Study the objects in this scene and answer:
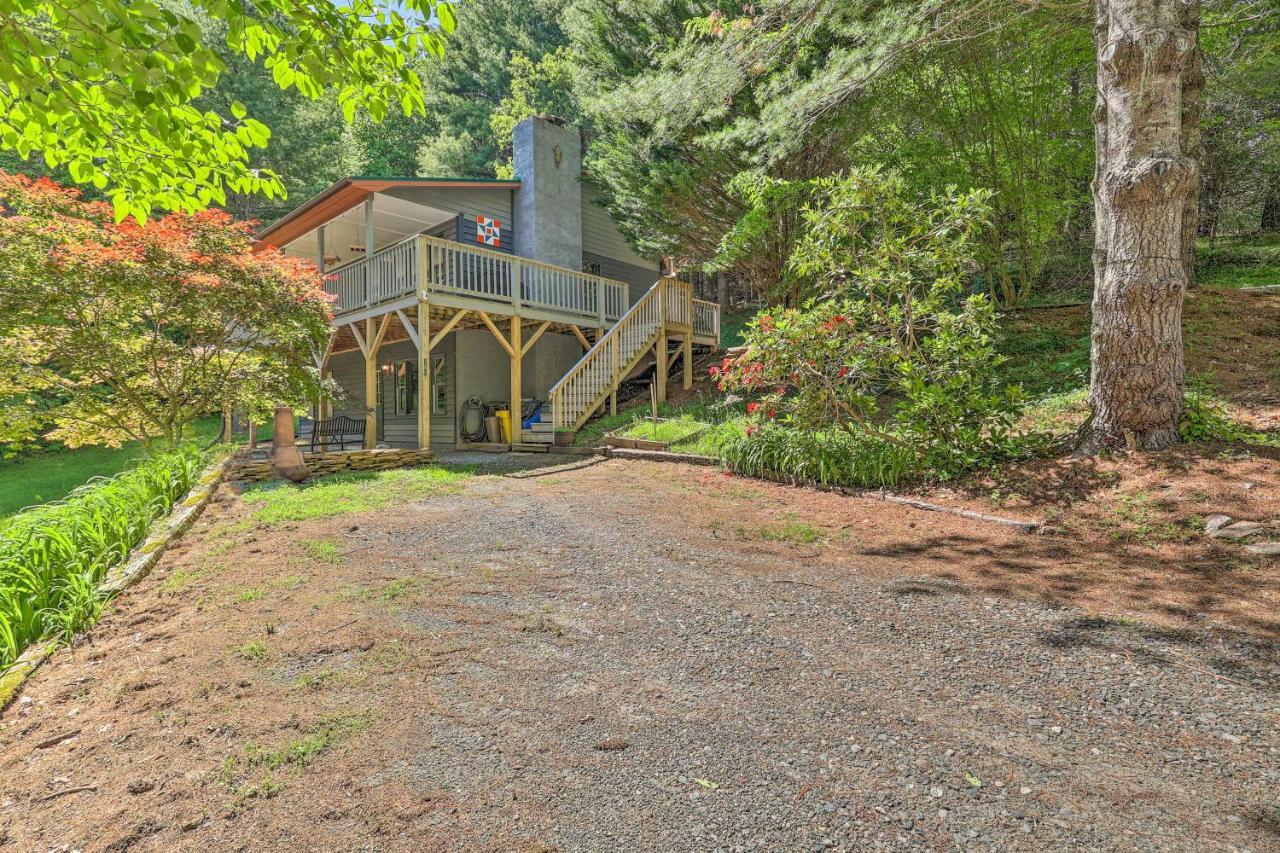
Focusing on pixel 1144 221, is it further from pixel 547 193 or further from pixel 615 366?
pixel 547 193

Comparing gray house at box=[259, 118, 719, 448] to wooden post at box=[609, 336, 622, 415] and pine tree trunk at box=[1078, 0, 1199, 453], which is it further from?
pine tree trunk at box=[1078, 0, 1199, 453]

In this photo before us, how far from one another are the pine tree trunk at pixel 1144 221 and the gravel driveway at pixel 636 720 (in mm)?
3036

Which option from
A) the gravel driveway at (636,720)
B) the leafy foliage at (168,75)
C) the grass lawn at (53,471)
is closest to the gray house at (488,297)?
the grass lawn at (53,471)

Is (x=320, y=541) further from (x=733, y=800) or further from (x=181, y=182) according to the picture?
(x=733, y=800)

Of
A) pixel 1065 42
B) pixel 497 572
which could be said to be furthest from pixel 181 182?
pixel 1065 42

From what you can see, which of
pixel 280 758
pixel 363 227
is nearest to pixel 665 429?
pixel 280 758

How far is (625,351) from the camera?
12.4 metres

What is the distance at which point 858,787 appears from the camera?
65.4 inches

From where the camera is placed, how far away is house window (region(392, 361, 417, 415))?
14.4 metres

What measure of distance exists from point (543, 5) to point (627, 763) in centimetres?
3382

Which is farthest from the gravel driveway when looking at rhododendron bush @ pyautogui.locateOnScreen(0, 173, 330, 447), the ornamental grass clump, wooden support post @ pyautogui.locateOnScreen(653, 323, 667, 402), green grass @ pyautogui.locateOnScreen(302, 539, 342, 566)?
wooden support post @ pyautogui.locateOnScreen(653, 323, 667, 402)

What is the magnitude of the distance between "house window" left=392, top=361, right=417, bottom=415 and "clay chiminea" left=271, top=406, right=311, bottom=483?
6.70 m

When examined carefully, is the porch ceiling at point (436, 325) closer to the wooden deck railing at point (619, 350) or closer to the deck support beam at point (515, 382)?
the deck support beam at point (515, 382)

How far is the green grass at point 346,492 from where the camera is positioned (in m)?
5.48
